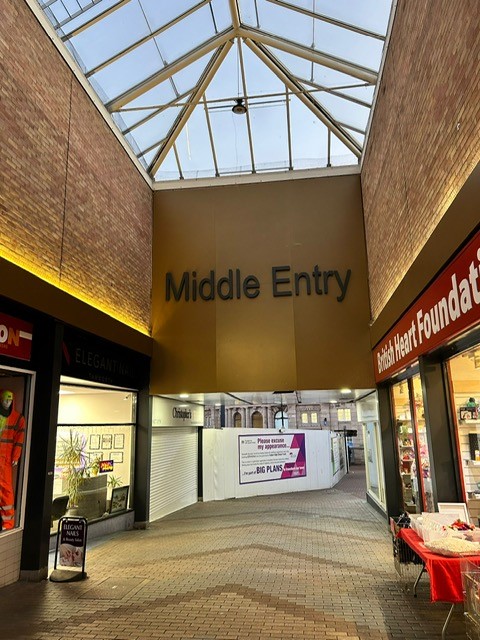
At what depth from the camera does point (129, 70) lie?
10.2 metres

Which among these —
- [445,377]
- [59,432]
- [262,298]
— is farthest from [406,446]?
[59,432]

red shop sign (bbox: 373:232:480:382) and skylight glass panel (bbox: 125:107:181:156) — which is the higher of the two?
skylight glass panel (bbox: 125:107:181:156)

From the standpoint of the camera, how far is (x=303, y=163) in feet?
41.7

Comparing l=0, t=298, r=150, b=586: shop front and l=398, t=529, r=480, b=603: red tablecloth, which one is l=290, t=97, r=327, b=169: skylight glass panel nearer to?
l=0, t=298, r=150, b=586: shop front

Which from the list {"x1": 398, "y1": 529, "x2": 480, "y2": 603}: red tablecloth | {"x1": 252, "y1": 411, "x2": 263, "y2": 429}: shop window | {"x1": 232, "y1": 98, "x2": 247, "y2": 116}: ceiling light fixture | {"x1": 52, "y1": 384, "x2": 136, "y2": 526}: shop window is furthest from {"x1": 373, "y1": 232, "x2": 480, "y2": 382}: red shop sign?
{"x1": 252, "y1": 411, "x2": 263, "y2": 429}: shop window

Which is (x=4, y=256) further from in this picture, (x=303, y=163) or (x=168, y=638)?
(x=303, y=163)

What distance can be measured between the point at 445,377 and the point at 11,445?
246 inches

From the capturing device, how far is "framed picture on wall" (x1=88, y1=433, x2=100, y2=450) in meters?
9.59

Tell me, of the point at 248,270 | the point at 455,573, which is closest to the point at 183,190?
the point at 248,270

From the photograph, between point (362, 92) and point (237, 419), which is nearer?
point (362, 92)

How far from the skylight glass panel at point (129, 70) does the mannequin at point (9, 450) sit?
22.7ft

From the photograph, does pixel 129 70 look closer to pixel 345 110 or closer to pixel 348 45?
pixel 348 45

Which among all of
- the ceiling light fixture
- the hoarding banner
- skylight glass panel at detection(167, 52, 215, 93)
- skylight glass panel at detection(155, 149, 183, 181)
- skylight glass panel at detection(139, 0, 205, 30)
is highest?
skylight glass panel at detection(167, 52, 215, 93)

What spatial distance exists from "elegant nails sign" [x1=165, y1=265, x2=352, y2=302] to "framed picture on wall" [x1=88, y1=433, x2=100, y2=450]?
396 centimetres
